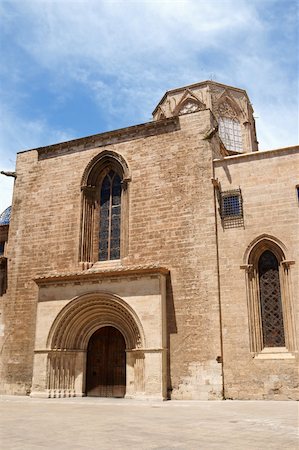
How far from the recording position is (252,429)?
668 cm

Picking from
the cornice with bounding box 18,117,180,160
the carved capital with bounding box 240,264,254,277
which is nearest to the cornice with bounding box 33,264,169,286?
the carved capital with bounding box 240,264,254,277

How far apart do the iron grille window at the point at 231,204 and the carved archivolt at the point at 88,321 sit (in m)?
3.95

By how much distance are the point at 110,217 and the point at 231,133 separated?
902cm

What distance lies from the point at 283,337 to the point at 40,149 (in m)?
10.8

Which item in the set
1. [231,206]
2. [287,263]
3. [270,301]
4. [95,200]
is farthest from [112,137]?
[270,301]

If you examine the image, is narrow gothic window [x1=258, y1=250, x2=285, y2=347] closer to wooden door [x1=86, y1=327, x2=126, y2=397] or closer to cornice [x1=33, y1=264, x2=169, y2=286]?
cornice [x1=33, y1=264, x2=169, y2=286]

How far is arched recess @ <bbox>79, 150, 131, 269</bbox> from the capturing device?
14914mm

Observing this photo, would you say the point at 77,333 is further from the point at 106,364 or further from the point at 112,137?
the point at 112,137

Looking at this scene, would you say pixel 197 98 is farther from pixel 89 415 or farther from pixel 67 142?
pixel 89 415

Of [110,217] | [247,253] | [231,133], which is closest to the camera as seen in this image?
[247,253]

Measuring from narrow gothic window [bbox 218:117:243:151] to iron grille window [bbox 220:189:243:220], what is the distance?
824 centimetres

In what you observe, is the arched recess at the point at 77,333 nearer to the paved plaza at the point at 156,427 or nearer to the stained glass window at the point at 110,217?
the stained glass window at the point at 110,217

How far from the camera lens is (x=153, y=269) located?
42.0 ft

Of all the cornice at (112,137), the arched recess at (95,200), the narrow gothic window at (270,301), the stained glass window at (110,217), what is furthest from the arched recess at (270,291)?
the cornice at (112,137)
